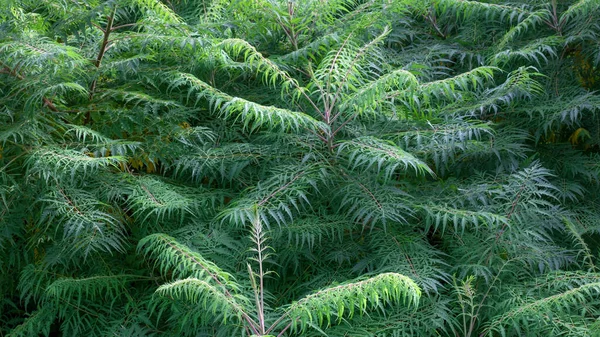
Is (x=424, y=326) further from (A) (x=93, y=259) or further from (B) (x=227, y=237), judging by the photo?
(A) (x=93, y=259)

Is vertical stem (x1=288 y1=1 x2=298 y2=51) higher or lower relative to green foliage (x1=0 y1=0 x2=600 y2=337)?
higher

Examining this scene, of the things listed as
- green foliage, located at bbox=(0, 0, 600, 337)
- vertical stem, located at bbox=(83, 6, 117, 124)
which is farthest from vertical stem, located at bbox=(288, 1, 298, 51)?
vertical stem, located at bbox=(83, 6, 117, 124)

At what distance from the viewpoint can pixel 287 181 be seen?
A: 249 centimetres

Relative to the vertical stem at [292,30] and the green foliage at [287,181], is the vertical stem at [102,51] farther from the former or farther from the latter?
the vertical stem at [292,30]

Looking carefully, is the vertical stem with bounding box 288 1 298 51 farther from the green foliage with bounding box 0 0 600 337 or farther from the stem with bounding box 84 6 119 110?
the stem with bounding box 84 6 119 110

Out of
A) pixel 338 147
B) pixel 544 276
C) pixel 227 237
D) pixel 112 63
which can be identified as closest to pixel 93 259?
pixel 227 237

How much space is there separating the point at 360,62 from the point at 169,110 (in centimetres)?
79

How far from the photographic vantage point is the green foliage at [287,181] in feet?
7.76

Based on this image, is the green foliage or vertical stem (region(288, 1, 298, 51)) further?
vertical stem (region(288, 1, 298, 51))

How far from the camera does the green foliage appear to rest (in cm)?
237

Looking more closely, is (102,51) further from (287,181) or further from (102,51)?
(287,181)

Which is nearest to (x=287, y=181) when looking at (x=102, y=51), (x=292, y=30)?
(x=292, y=30)

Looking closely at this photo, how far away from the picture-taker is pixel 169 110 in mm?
2869

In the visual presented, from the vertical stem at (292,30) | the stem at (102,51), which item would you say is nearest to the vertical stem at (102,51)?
the stem at (102,51)
